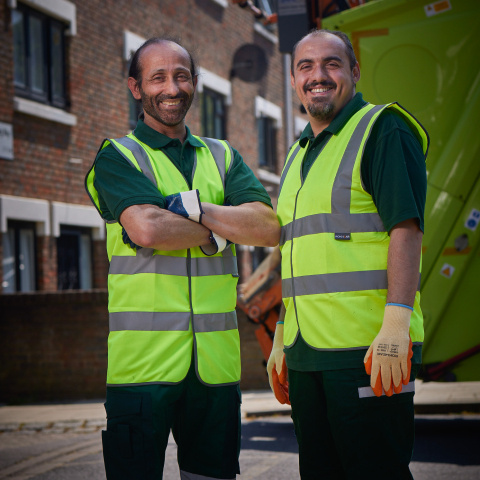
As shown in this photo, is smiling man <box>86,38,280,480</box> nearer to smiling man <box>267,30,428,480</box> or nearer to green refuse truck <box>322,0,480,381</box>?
smiling man <box>267,30,428,480</box>

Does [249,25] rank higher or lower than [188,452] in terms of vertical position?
higher

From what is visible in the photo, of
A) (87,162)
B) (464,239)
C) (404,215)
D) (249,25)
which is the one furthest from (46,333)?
(249,25)

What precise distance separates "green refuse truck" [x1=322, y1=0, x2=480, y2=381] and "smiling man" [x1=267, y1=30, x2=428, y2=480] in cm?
220

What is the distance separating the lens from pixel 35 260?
1059cm

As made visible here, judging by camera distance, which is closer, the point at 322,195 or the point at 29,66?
the point at 322,195

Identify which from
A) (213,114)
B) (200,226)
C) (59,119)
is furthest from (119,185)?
(213,114)

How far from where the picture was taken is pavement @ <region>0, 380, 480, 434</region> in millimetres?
7141

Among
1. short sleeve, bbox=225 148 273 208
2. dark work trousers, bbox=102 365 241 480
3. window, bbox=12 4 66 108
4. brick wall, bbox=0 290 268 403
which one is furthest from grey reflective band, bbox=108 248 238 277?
window, bbox=12 4 66 108

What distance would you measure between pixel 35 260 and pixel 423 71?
729 cm

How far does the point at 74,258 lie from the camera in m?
11.4

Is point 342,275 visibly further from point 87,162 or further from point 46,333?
point 87,162

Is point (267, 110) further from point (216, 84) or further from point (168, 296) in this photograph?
point (168, 296)

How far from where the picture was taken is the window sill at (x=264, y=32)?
16781 mm

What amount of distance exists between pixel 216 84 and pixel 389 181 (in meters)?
12.9
